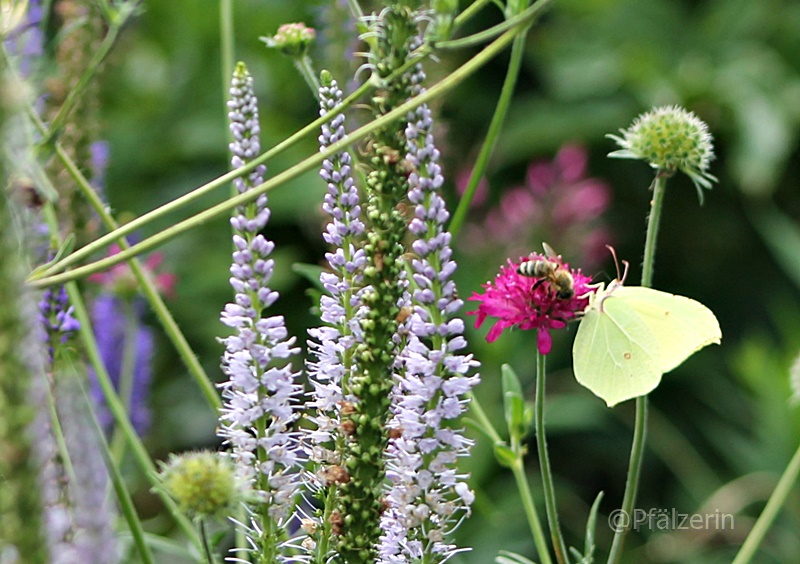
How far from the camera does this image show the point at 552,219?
2078 millimetres

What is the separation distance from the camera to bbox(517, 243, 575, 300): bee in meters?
0.80

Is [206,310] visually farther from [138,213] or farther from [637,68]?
[637,68]

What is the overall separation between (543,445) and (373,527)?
22 cm

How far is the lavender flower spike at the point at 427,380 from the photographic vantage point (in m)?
0.60

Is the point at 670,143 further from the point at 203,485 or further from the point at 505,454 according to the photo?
the point at 203,485

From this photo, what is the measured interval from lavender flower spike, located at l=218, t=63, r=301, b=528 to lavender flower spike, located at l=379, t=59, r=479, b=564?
65mm

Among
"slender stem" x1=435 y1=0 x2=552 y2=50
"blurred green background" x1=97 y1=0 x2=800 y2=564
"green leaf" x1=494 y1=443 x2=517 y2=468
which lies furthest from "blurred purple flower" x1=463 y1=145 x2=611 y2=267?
"slender stem" x1=435 y1=0 x2=552 y2=50

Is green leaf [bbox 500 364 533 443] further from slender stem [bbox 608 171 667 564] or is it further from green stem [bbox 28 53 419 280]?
green stem [bbox 28 53 419 280]

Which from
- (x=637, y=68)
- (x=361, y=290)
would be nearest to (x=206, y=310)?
(x=637, y=68)

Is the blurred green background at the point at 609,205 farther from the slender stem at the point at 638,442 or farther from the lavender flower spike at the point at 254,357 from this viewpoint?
the lavender flower spike at the point at 254,357

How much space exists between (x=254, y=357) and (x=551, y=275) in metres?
0.28

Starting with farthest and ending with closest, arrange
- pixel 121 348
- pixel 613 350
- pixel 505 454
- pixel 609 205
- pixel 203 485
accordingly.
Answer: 1. pixel 609 205
2. pixel 121 348
3. pixel 613 350
4. pixel 505 454
5. pixel 203 485

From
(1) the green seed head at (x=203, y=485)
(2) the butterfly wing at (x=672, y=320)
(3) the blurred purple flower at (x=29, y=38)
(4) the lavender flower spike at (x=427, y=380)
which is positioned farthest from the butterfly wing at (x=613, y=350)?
(3) the blurred purple flower at (x=29, y=38)

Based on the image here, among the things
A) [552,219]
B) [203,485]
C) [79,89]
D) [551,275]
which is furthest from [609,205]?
[203,485]
